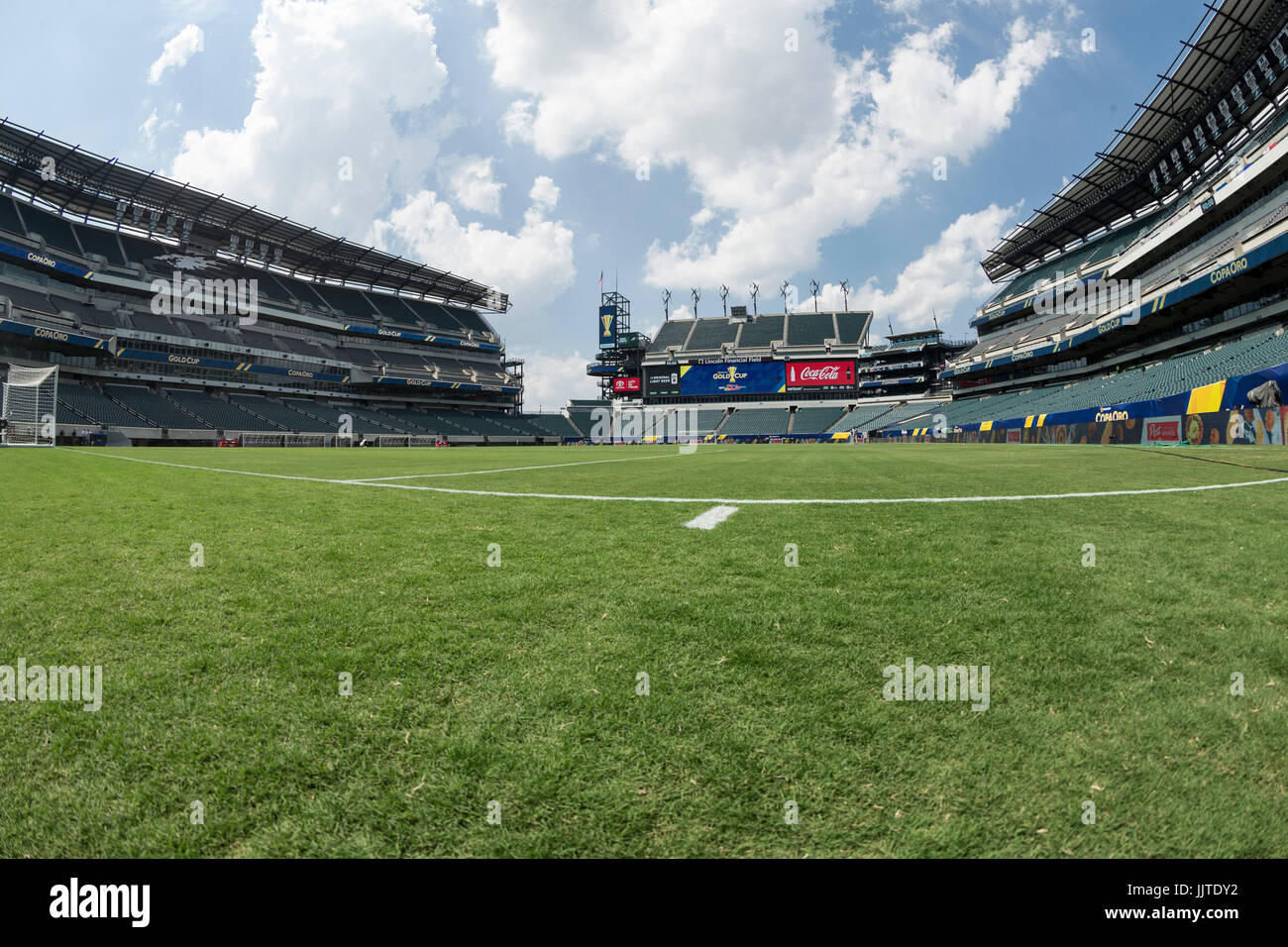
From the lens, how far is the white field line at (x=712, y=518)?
4.69 metres

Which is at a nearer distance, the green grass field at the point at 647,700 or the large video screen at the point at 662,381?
the green grass field at the point at 647,700

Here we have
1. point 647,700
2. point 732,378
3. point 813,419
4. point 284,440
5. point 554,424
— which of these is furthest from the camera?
point 554,424

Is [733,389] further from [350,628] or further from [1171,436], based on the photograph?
[350,628]

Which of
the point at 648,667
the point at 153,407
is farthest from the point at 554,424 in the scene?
the point at 648,667

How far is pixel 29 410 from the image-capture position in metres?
33.7

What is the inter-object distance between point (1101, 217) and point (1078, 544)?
68103 millimetres

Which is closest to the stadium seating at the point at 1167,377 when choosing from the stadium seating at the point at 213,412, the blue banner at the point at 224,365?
the stadium seating at the point at 213,412

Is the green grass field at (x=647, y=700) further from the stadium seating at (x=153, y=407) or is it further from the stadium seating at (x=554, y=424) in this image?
the stadium seating at (x=554, y=424)

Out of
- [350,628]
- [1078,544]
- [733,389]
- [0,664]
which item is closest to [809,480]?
[1078,544]

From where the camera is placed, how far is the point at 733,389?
77.4m

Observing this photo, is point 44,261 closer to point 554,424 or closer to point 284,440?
point 284,440

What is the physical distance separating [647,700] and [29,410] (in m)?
48.9

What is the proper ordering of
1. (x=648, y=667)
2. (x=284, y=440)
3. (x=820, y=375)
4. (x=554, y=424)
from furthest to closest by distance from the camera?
(x=554, y=424) < (x=820, y=375) < (x=284, y=440) < (x=648, y=667)

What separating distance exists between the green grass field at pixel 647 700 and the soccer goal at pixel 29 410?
131 ft
